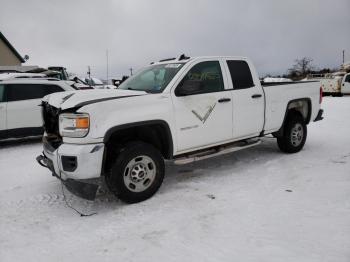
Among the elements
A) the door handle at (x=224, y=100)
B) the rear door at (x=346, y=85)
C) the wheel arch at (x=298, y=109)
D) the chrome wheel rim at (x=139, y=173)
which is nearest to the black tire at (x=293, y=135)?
the wheel arch at (x=298, y=109)

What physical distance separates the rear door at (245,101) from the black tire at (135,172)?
1.64 metres

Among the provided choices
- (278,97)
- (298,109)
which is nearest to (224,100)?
(278,97)

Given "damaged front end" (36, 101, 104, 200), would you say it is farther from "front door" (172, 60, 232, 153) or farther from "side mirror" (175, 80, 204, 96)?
"side mirror" (175, 80, 204, 96)

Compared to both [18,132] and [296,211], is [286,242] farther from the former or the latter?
[18,132]

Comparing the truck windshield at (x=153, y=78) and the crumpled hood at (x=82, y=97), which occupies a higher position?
the truck windshield at (x=153, y=78)

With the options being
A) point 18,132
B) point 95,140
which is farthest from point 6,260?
point 18,132

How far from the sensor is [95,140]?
400 centimetres

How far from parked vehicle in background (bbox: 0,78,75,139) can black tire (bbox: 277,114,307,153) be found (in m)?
5.62

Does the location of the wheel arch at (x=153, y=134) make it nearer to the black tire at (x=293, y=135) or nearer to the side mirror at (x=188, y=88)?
the side mirror at (x=188, y=88)

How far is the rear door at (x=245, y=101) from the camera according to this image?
548 centimetres

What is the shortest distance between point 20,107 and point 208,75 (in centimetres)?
514

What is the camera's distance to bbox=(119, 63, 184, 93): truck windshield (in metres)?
4.88

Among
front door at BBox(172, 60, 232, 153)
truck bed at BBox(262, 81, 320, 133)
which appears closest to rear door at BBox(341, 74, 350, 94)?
truck bed at BBox(262, 81, 320, 133)

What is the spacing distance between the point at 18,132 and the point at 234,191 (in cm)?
579
